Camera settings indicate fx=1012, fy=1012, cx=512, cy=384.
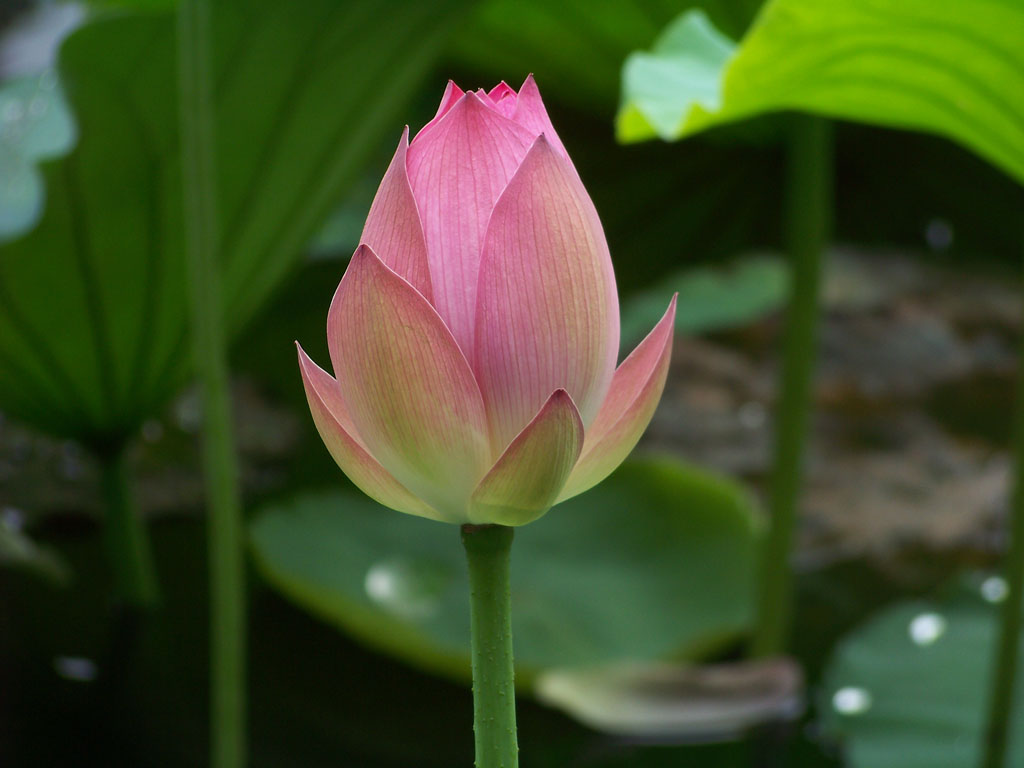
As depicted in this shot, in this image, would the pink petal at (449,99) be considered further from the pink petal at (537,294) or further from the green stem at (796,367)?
the green stem at (796,367)

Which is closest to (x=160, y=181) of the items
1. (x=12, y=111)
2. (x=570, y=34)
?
(x=12, y=111)

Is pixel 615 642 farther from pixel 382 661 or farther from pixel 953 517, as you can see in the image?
pixel 953 517

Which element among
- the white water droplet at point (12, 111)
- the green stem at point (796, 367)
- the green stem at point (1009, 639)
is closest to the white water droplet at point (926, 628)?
the green stem at point (796, 367)

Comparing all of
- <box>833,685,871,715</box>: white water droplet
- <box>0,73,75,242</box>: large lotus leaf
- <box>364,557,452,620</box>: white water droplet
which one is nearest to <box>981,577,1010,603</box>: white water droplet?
<box>833,685,871,715</box>: white water droplet

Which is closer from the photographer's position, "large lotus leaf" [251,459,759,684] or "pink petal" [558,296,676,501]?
"pink petal" [558,296,676,501]

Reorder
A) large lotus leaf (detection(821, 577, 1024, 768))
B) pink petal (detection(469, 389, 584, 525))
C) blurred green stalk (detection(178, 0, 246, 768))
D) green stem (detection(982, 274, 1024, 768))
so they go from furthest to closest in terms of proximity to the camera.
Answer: large lotus leaf (detection(821, 577, 1024, 768))
green stem (detection(982, 274, 1024, 768))
blurred green stalk (detection(178, 0, 246, 768))
pink petal (detection(469, 389, 584, 525))

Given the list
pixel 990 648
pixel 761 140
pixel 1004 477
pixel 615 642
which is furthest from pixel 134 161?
pixel 1004 477

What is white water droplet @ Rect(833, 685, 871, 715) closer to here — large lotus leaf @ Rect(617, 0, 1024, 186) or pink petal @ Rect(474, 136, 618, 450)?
large lotus leaf @ Rect(617, 0, 1024, 186)

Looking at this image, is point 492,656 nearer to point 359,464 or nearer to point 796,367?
point 359,464
